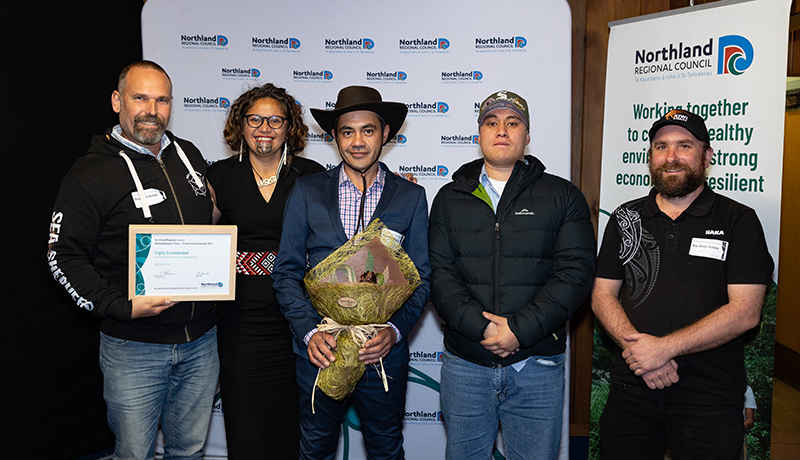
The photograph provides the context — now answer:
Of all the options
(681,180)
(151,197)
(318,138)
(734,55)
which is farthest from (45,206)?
(734,55)

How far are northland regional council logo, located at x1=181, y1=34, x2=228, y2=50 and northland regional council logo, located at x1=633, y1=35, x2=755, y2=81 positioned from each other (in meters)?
2.61

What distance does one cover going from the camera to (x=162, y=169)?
2.28 meters

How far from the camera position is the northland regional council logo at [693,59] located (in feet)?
8.54

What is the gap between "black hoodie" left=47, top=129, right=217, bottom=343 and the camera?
206cm

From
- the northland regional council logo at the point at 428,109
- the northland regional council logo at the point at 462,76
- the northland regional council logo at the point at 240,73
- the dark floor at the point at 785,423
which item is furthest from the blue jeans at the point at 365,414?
the dark floor at the point at 785,423

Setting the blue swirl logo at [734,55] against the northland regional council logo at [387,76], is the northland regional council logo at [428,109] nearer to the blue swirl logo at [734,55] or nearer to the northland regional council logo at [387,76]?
the northland regional council logo at [387,76]

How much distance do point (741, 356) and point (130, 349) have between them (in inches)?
104

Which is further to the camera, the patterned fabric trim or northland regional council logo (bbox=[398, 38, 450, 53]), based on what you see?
northland regional council logo (bbox=[398, 38, 450, 53])

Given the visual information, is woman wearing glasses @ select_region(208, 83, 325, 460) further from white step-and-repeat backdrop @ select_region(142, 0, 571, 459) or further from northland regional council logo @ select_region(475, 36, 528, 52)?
northland regional council logo @ select_region(475, 36, 528, 52)

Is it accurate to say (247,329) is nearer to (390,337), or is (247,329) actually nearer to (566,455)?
(390,337)

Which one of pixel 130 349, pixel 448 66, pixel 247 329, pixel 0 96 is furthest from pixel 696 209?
pixel 0 96

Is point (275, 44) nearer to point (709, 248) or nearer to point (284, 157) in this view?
point (284, 157)

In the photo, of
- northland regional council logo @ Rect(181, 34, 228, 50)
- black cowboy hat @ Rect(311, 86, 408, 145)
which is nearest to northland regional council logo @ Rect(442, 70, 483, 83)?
black cowboy hat @ Rect(311, 86, 408, 145)

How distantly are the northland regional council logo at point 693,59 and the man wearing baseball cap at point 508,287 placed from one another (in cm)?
115
